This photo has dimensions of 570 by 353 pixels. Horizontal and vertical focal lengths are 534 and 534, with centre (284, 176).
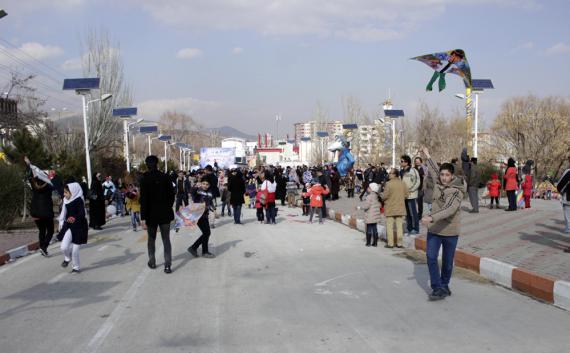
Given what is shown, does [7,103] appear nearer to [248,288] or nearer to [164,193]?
[164,193]

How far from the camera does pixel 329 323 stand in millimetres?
5922

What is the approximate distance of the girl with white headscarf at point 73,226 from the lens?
9.45 metres

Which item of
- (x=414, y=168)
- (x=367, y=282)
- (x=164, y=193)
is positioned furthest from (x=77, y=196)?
(x=414, y=168)

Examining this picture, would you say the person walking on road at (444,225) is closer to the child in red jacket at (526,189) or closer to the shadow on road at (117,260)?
the shadow on road at (117,260)

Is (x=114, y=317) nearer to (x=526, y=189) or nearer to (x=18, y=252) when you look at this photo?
(x=18, y=252)

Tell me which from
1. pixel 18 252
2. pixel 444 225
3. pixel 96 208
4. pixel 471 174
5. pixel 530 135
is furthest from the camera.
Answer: pixel 530 135

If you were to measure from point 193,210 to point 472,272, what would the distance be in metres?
5.33

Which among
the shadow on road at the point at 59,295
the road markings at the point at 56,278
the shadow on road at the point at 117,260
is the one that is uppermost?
the shadow on road at the point at 59,295

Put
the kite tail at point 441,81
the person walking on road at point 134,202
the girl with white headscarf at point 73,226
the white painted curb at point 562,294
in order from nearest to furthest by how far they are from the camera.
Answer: the white painted curb at point 562,294 < the girl with white headscarf at point 73,226 < the person walking on road at point 134,202 < the kite tail at point 441,81

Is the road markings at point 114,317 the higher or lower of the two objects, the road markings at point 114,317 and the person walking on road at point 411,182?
the lower

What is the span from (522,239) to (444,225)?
18.4 ft

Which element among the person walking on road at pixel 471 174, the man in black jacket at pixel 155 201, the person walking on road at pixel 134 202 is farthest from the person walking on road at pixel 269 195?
the man in black jacket at pixel 155 201

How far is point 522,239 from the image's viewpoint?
37.8ft

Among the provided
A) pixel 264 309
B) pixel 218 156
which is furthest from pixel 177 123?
pixel 264 309
